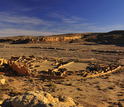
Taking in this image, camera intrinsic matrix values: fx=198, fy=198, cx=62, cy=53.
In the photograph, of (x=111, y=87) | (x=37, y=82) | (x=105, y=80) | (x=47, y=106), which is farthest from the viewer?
(x=105, y=80)

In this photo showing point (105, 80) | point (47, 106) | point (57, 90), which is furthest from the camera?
point (105, 80)

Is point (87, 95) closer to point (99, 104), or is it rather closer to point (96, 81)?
point (99, 104)

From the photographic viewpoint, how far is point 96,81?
10281 millimetres

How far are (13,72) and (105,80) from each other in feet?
16.8

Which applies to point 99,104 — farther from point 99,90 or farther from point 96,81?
point 96,81

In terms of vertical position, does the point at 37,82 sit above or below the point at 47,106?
below

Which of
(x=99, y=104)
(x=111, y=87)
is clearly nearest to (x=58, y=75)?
(x=111, y=87)

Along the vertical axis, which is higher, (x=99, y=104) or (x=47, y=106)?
(x=47, y=106)

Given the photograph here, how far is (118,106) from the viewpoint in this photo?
6684mm

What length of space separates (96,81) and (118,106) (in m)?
3.62

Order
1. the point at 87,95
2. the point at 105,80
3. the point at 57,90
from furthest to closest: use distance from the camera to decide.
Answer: the point at 105,80 → the point at 57,90 → the point at 87,95

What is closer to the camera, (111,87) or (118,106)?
(118,106)

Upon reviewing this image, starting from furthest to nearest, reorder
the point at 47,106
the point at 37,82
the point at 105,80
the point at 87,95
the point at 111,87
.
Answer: the point at 105,80, the point at 37,82, the point at 111,87, the point at 87,95, the point at 47,106

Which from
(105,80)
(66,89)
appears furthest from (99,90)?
(105,80)
